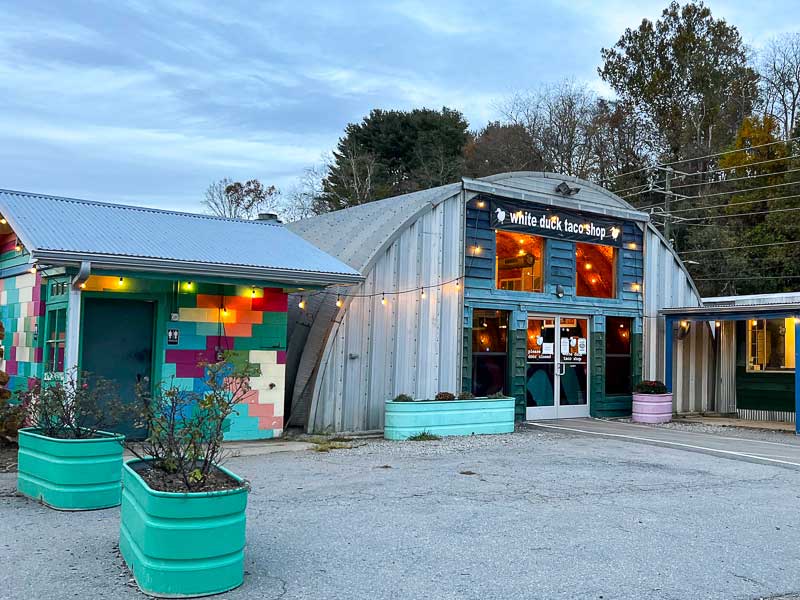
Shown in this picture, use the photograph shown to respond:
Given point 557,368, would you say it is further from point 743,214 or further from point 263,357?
point 743,214

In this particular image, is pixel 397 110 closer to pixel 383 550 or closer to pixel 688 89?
pixel 688 89

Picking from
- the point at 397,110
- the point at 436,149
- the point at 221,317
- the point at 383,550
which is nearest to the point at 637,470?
the point at 383,550

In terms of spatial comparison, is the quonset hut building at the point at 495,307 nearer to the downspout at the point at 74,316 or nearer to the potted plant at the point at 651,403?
the potted plant at the point at 651,403

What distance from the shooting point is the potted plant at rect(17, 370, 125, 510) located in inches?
258

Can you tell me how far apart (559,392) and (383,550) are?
10.1m

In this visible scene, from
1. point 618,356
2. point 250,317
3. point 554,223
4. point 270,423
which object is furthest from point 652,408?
point 250,317

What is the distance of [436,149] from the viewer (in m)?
37.3

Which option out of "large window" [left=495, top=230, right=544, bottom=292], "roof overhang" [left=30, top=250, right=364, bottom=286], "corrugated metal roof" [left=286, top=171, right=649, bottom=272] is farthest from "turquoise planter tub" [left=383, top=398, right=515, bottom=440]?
"large window" [left=495, top=230, right=544, bottom=292]

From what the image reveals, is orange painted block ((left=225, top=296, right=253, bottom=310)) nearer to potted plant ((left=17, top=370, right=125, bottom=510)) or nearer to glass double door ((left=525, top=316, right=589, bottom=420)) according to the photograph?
potted plant ((left=17, top=370, right=125, bottom=510))

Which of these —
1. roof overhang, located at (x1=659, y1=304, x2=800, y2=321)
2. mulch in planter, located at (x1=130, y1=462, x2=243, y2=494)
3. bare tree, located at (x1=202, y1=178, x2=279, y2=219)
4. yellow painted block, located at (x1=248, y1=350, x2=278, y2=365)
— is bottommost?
mulch in planter, located at (x1=130, y1=462, x2=243, y2=494)

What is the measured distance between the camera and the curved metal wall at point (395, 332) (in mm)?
12125

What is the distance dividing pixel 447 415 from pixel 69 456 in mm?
6749

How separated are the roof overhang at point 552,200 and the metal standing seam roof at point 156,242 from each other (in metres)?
3.68

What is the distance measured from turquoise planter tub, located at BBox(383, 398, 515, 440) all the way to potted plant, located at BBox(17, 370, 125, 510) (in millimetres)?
5520
